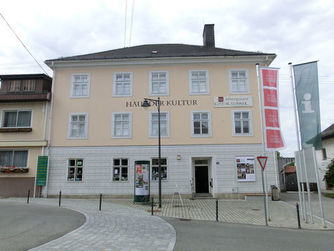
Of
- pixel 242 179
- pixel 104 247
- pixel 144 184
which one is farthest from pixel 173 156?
pixel 104 247

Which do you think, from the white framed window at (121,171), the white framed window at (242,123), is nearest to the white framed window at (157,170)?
the white framed window at (121,171)

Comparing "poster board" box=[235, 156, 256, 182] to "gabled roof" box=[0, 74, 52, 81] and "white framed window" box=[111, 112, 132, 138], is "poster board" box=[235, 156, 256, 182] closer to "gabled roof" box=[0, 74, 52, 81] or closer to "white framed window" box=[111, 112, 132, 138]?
"white framed window" box=[111, 112, 132, 138]

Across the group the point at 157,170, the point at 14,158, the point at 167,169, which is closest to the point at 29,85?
the point at 14,158

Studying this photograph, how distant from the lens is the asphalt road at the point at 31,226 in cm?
673

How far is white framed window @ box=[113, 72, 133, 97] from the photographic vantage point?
1967 cm

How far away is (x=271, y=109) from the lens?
12.1m

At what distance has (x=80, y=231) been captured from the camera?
805cm

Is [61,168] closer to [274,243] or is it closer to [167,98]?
[167,98]

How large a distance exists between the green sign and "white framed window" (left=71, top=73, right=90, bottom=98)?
5.01m

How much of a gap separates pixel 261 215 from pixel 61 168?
43.7 feet

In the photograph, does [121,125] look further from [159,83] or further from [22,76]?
Result: [22,76]

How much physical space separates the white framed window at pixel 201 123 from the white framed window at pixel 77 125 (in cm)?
761

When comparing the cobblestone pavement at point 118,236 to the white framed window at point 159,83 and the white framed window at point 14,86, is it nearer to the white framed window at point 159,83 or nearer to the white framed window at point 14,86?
the white framed window at point 159,83

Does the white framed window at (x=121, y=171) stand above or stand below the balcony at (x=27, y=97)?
below
